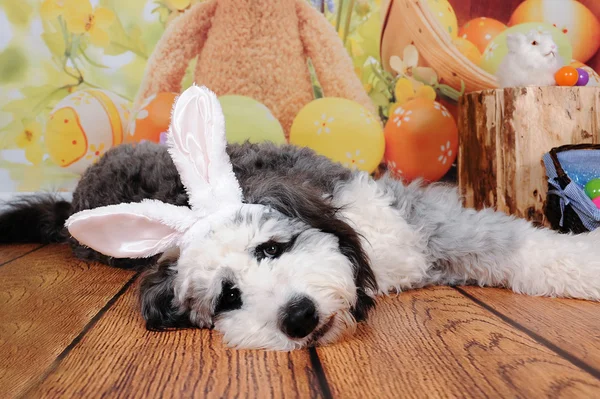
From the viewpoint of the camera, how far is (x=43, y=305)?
2156mm

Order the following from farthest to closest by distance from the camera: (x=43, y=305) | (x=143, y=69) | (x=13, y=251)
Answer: (x=143, y=69) < (x=13, y=251) < (x=43, y=305)

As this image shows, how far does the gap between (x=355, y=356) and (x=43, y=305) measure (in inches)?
51.2

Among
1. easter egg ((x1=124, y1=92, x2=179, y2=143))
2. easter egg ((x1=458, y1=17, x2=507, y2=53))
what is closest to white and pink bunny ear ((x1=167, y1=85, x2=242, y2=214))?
easter egg ((x1=124, y1=92, x2=179, y2=143))

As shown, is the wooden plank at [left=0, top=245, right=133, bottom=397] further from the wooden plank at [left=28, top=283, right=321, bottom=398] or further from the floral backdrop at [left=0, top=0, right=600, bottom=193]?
the floral backdrop at [left=0, top=0, right=600, bottom=193]

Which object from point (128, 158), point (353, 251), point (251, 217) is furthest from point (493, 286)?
point (128, 158)

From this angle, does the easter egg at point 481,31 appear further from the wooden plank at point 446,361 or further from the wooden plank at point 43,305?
the wooden plank at point 43,305

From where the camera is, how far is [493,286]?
2.14 metres

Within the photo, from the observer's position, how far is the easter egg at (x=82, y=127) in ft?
12.7

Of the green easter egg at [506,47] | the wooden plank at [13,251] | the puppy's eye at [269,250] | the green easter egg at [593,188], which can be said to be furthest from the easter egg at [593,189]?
the wooden plank at [13,251]

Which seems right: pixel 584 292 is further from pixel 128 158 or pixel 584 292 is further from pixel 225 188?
pixel 128 158

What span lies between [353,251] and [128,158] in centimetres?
139

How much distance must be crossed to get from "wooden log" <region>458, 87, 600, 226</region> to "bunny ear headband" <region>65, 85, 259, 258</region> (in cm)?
176

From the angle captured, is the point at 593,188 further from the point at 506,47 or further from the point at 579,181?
the point at 506,47

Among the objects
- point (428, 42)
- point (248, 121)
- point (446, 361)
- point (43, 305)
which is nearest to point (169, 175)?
point (43, 305)
